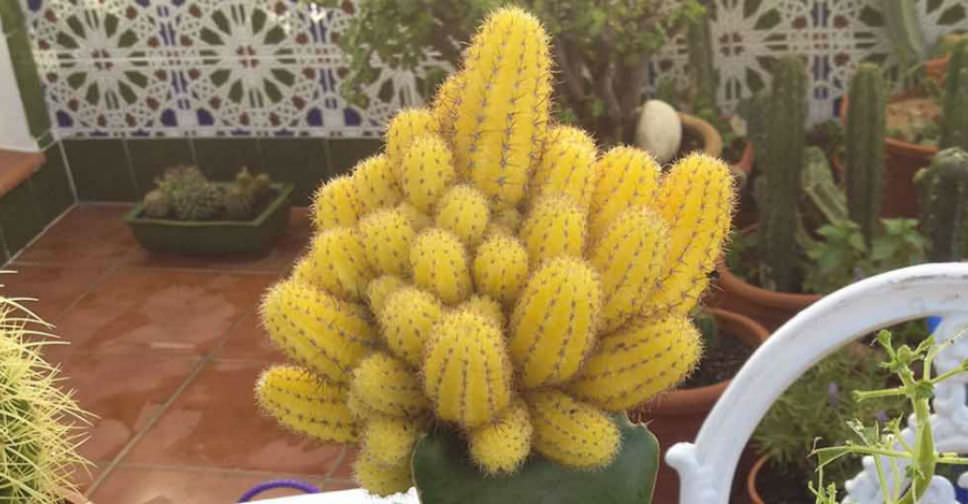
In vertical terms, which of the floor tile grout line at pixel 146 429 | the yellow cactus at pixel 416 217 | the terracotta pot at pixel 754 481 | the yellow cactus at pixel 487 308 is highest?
the yellow cactus at pixel 416 217

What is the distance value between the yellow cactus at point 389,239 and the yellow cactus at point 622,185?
0.45 feet

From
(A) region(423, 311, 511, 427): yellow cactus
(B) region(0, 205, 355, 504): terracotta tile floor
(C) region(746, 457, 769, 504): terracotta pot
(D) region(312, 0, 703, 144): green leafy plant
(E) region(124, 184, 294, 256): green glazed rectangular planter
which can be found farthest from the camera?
(E) region(124, 184, 294, 256): green glazed rectangular planter

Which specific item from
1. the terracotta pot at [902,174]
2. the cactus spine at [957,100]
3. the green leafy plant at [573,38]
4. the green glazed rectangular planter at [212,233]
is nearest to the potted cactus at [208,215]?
the green glazed rectangular planter at [212,233]

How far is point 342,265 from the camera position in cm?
85

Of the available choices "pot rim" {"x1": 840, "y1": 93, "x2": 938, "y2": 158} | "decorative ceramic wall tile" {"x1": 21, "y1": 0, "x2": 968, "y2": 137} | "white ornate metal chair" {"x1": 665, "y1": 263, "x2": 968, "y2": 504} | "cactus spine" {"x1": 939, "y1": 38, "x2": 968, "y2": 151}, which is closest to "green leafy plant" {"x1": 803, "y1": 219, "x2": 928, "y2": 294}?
"cactus spine" {"x1": 939, "y1": 38, "x2": 968, "y2": 151}

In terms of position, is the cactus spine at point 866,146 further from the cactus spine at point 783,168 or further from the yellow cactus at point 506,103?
the yellow cactus at point 506,103

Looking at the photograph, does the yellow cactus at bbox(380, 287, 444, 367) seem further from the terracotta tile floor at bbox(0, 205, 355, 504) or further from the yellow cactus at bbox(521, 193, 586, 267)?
the terracotta tile floor at bbox(0, 205, 355, 504)

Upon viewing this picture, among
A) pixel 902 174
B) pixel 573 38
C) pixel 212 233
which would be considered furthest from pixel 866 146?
pixel 212 233

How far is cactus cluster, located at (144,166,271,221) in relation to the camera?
3.73 meters

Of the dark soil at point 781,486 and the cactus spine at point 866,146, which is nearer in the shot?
the dark soil at point 781,486

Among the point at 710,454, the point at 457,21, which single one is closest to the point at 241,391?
the point at 457,21

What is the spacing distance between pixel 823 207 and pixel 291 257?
1695 mm

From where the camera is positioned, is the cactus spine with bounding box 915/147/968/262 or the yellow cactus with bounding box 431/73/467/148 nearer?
the yellow cactus with bounding box 431/73/467/148

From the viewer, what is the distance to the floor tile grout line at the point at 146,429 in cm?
277
